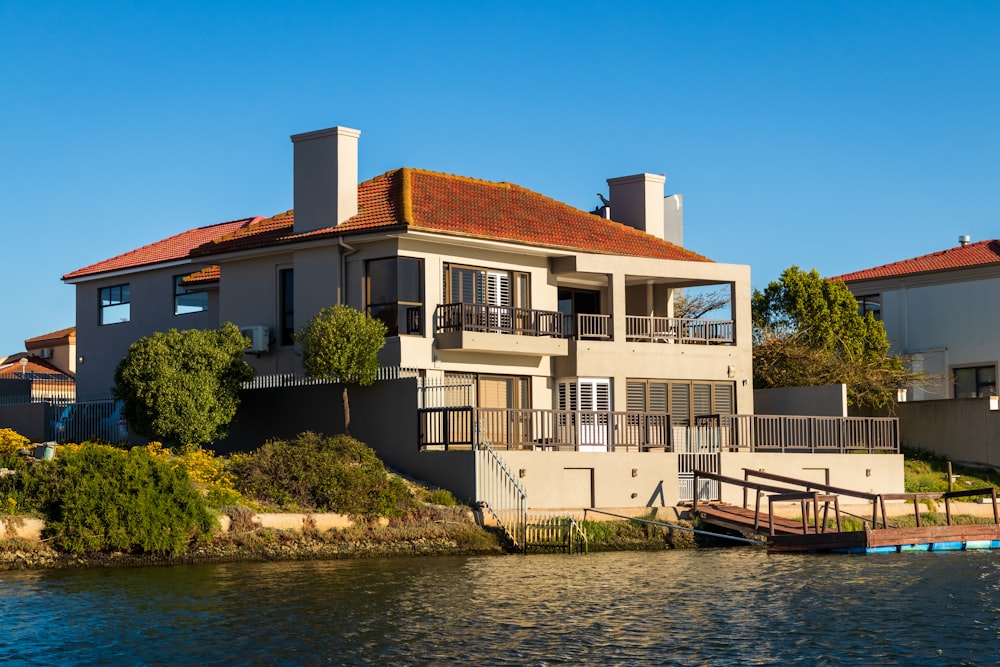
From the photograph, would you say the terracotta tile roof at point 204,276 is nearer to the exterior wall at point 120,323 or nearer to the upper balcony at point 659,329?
the exterior wall at point 120,323

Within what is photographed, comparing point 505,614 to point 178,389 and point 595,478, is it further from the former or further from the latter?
point 178,389

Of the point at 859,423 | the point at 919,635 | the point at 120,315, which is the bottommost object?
the point at 919,635

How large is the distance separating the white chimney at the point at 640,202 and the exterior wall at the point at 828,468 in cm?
1102

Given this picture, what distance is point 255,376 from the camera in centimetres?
3988

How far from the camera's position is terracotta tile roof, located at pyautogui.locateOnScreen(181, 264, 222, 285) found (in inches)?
1773

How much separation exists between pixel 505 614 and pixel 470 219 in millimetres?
19543

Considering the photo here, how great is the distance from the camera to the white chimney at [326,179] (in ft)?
132

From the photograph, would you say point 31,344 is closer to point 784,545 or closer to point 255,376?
point 255,376

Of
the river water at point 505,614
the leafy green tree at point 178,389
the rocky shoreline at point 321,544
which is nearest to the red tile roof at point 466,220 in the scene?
the leafy green tree at point 178,389

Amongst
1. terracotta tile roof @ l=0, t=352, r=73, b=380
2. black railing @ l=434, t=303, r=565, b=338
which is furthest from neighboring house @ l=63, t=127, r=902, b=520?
terracotta tile roof @ l=0, t=352, r=73, b=380

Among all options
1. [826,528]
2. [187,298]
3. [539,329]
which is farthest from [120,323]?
[826,528]

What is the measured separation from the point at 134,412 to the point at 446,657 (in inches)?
744

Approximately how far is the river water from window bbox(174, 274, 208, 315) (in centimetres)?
1835

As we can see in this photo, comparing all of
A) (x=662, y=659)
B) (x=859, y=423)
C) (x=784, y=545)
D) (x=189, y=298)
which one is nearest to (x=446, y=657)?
(x=662, y=659)
